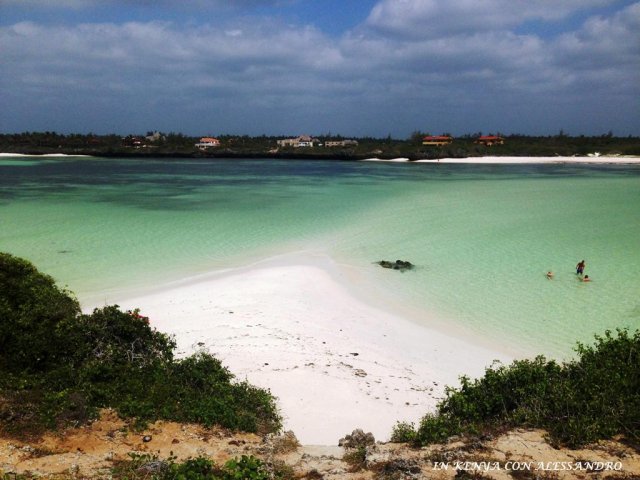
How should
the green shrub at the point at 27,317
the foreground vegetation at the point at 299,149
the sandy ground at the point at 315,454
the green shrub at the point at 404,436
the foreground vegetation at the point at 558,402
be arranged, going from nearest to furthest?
the sandy ground at the point at 315,454 → the foreground vegetation at the point at 558,402 → the green shrub at the point at 404,436 → the green shrub at the point at 27,317 → the foreground vegetation at the point at 299,149

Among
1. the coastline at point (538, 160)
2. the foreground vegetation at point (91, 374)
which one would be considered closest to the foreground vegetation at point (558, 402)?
the foreground vegetation at point (91, 374)

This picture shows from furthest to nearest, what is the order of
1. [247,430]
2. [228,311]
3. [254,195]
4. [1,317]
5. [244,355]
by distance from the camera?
[254,195] < [228,311] < [244,355] < [1,317] < [247,430]

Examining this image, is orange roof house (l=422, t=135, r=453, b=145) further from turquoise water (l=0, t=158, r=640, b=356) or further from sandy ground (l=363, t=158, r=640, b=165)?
turquoise water (l=0, t=158, r=640, b=356)

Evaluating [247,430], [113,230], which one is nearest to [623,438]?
[247,430]

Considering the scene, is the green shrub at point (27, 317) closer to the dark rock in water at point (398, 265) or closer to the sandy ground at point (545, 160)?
the dark rock in water at point (398, 265)

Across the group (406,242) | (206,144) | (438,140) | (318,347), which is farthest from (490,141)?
(318,347)

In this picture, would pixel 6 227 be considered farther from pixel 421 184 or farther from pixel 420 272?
pixel 421 184

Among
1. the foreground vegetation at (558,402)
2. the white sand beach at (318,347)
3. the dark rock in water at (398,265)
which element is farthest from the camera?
the dark rock in water at (398,265)
